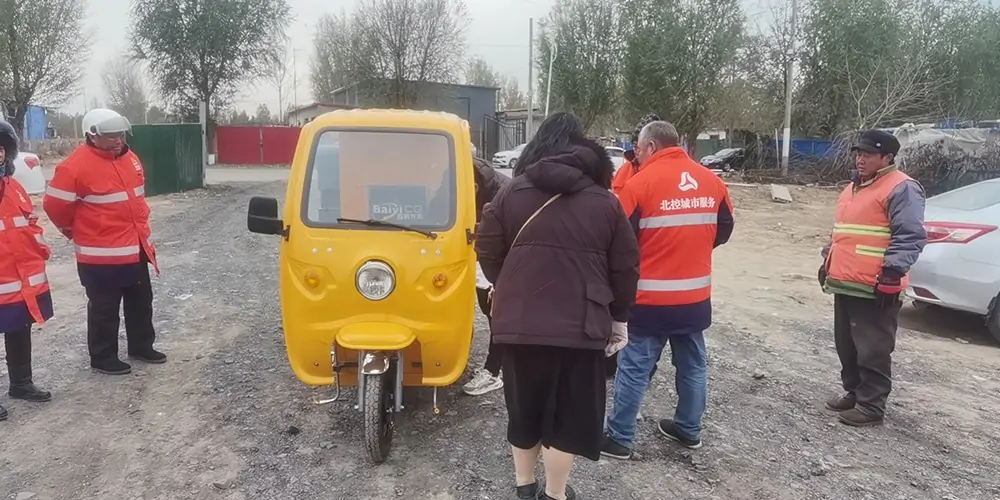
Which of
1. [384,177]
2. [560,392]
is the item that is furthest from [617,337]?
[384,177]

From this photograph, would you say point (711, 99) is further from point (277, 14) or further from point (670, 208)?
point (670, 208)

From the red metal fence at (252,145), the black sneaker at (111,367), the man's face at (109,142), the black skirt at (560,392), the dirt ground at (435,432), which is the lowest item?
the dirt ground at (435,432)

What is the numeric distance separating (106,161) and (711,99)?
25826mm

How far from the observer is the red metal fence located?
35.5m

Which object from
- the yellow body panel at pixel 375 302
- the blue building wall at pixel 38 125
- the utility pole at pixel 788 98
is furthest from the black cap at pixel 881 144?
the blue building wall at pixel 38 125

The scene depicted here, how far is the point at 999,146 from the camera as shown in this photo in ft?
67.4

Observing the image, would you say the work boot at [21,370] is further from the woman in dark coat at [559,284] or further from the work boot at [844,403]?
the work boot at [844,403]

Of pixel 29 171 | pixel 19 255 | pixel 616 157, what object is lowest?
pixel 19 255

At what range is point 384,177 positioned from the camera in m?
4.30

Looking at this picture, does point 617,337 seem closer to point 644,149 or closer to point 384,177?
point 644,149

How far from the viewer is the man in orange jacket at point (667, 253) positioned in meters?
3.80

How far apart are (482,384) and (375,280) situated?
1.42 m

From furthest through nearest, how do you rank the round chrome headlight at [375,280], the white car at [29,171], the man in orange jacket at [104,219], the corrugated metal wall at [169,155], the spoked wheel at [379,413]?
the corrugated metal wall at [169,155] → the white car at [29,171] → the man in orange jacket at [104,219] → the round chrome headlight at [375,280] → the spoked wheel at [379,413]

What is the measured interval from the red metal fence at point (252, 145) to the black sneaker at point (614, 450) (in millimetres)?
33395
